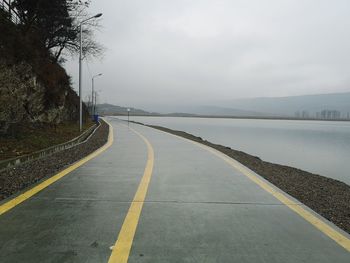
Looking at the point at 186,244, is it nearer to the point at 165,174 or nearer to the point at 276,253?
the point at 276,253

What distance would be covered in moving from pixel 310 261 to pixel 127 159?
30.0ft

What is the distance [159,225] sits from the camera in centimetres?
518

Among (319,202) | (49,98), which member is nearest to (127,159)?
(319,202)

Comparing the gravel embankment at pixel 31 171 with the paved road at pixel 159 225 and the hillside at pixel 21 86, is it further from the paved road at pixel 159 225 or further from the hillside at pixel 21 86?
the hillside at pixel 21 86

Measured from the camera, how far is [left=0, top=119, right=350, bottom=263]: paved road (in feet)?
13.7

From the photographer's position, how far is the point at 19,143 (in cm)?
1520

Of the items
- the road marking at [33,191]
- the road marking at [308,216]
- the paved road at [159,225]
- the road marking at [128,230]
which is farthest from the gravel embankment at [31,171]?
the road marking at [308,216]

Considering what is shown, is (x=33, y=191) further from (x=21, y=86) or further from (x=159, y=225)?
(x=21, y=86)

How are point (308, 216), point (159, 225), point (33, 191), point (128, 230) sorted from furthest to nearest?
point (33, 191), point (308, 216), point (159, 225), point (128, 230)

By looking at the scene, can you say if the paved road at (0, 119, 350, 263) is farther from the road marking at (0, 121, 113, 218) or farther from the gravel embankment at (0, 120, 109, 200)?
the gravel embankment at (0, 120, 109, 200)

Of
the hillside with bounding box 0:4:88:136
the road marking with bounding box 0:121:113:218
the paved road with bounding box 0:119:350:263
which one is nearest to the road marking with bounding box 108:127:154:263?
the paved road with bounding box 0:119:350:263

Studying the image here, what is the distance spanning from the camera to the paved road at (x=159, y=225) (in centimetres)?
417

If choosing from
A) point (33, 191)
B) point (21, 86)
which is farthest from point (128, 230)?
point (21, 86)

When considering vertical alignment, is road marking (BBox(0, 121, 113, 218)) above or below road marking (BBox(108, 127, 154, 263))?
below
